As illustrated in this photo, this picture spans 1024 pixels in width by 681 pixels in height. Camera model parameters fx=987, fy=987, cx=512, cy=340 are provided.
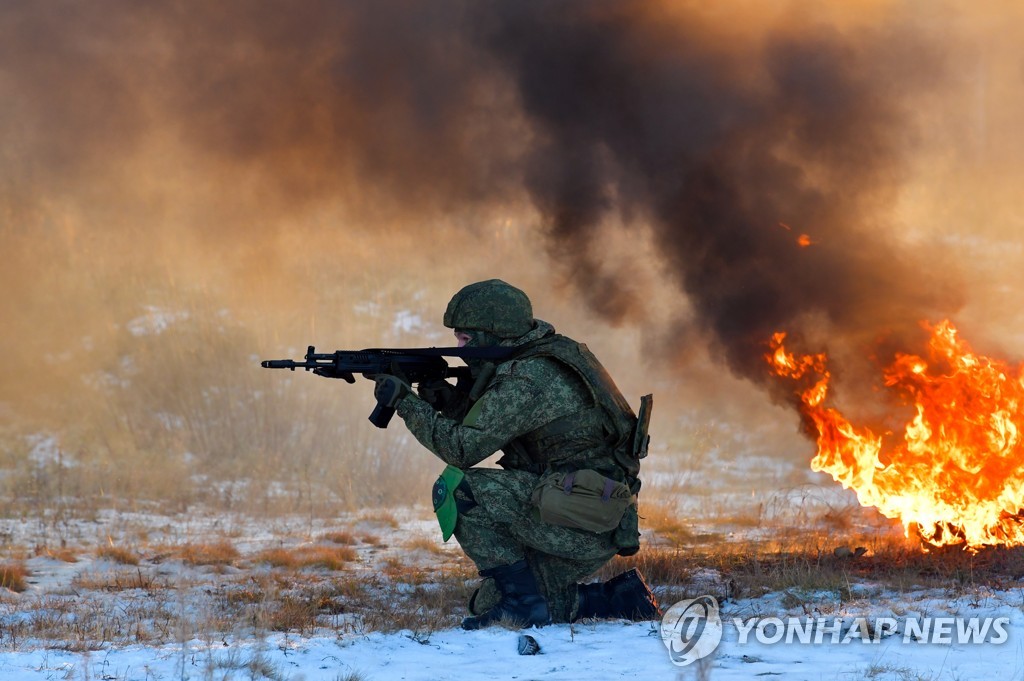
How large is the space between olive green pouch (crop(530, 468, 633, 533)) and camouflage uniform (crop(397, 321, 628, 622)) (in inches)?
5.0

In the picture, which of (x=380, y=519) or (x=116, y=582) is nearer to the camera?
(x=116, y=582)

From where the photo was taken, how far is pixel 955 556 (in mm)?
6160

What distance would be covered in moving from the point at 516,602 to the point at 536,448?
775mm

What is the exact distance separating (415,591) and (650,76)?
19.8ft

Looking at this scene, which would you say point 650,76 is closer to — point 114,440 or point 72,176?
point 114,440

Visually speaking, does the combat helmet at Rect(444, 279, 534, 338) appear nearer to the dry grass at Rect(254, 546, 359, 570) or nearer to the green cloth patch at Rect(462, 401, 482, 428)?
the green cloth patch at Rect(462, 401, 482, 428)

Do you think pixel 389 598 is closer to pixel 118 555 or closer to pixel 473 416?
pixel 473 416

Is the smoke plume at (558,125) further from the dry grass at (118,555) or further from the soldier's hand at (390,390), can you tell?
the dry grass at (118,555)

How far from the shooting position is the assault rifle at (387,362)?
4.98 metres

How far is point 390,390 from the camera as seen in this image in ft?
15.9

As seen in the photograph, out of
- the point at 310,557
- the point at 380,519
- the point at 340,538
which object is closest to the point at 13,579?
the point at 310,557

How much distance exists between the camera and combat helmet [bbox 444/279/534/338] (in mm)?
5035

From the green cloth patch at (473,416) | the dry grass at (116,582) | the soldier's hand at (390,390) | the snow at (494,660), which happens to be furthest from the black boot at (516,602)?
the dry grass at (116,582)
